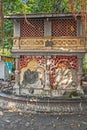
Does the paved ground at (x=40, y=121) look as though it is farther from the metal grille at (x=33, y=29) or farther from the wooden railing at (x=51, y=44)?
the metal grille at (x=33, y=29)

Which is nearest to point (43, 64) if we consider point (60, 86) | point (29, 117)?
point (60, 86)

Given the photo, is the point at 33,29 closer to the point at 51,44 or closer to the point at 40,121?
the point at 51,44

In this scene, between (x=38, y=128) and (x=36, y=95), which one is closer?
(x=38, y=128)

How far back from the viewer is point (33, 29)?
9.52 meters

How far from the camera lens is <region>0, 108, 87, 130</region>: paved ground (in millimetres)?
6969

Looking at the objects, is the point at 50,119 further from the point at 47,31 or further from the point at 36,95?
the point at 47,31

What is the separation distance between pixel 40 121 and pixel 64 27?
3.97 meters

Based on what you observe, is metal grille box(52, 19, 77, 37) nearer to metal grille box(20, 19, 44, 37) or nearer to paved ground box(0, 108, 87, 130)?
metal grille box(20, 19, 44, 37)

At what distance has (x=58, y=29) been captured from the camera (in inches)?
368

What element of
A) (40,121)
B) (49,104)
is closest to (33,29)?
(49,104)

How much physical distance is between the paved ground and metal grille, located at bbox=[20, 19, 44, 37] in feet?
10.7

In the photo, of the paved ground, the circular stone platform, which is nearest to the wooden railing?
the circular stone platform

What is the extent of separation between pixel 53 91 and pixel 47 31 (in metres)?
2.47

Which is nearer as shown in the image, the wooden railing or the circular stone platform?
the circular stone platform
